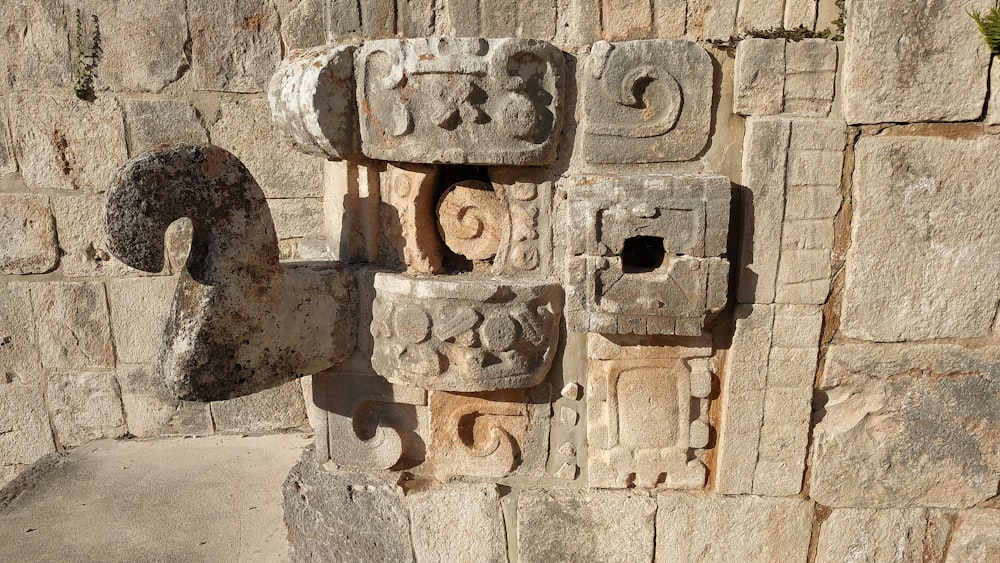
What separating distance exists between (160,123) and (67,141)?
440 millimetres

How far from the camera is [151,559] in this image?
2.28 m

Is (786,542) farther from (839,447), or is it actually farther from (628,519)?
(628,519)

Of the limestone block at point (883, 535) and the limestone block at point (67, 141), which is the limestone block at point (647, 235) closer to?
the limestone block at point (883, 535)

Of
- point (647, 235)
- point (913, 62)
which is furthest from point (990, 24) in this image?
point (647, 235)

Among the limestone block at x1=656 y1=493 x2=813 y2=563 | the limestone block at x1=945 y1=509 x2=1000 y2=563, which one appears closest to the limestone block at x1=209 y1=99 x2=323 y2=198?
the limestone block at x1=656 y1=493 x2=813 y2=563

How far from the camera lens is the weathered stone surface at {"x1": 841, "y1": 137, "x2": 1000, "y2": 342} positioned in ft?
5.81

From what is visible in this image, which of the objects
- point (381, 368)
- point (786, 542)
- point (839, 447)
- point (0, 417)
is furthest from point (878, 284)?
point (0, 417)

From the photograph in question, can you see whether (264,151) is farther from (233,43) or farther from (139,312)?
(139,312)

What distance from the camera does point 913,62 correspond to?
1.69 m

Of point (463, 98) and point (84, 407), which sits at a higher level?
point (463, 98)

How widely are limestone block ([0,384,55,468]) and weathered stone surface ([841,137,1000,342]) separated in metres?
3.56

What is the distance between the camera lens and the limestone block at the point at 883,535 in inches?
81.2

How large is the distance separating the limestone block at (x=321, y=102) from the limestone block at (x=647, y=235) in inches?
27.6

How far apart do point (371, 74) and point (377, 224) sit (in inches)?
19.5
